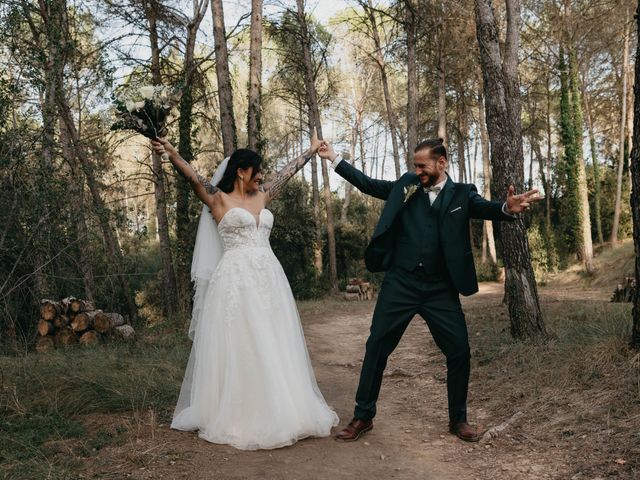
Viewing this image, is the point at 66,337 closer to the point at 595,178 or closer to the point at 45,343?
the point at 45,343

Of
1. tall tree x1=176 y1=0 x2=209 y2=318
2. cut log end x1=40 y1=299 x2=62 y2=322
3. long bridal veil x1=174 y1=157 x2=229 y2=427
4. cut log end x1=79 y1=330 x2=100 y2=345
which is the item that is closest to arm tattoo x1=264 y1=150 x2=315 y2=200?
long bridal veil x1=174 y1=157 x2=229 y2=427

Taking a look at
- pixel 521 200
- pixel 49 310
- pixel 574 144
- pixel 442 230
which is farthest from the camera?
pixel 574 144

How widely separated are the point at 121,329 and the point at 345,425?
6.42 metres

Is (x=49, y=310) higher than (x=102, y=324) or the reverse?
higher

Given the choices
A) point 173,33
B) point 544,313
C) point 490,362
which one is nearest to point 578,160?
point 544,313

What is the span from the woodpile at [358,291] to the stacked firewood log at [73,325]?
986cm

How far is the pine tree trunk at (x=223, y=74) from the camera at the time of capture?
10547 millimetres

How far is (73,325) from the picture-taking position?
960 centimetres

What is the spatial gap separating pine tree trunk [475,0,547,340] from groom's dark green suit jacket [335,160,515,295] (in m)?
2.72

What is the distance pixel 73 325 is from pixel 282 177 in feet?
21.0

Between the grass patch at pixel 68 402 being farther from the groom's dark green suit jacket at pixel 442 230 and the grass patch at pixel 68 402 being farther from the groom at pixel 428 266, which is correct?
the groom's dark green suit jacket at pixel 442 230

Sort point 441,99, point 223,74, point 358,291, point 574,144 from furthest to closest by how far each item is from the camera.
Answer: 1. point 574,144
2. point 358,291
3. point 441,99
4. point 223,74

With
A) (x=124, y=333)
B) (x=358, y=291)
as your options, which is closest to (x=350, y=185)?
(x=358, y=291)

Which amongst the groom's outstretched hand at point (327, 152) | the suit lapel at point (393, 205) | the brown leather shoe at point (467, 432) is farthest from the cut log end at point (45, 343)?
the brown leather shoe at point (467, 432)
